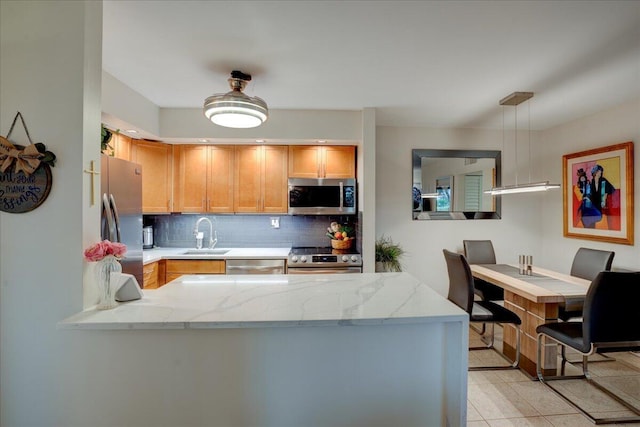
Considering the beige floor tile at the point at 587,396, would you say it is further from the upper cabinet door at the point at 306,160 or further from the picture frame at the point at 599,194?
the upper cabinet door at the point at 306,160

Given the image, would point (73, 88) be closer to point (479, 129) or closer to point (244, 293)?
point (244, 293)

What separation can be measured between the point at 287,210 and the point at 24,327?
8.38 feet

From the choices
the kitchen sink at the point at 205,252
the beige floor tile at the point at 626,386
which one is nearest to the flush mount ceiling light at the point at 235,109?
the kitchen sink at the point at 205,252

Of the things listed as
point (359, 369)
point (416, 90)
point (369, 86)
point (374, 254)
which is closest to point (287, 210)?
point (374, 254)

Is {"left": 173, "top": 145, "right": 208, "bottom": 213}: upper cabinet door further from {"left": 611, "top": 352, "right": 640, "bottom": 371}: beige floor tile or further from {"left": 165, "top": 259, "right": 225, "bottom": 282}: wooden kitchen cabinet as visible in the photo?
{"left": 611, "top": 352, "right": 640, "bottom": 371}: beige floor tile

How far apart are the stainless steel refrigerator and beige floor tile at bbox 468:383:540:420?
2.71 m

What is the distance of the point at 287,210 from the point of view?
3.67 meters

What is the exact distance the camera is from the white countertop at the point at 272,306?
1.26 m

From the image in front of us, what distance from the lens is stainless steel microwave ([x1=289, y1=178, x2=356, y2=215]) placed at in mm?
3590

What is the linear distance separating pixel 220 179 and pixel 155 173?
2.41 ft

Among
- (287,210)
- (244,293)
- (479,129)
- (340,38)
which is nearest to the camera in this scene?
(244,293)

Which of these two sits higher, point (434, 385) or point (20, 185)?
point (20, 185)

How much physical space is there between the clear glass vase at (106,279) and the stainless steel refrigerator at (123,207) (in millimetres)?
613

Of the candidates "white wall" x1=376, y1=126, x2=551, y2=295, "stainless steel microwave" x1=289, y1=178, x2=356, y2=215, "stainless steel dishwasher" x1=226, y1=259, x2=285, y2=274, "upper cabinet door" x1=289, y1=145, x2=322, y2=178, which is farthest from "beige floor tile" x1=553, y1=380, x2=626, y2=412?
"upper cabinet door" x1=289, y1=145, x2=322, y2=178
